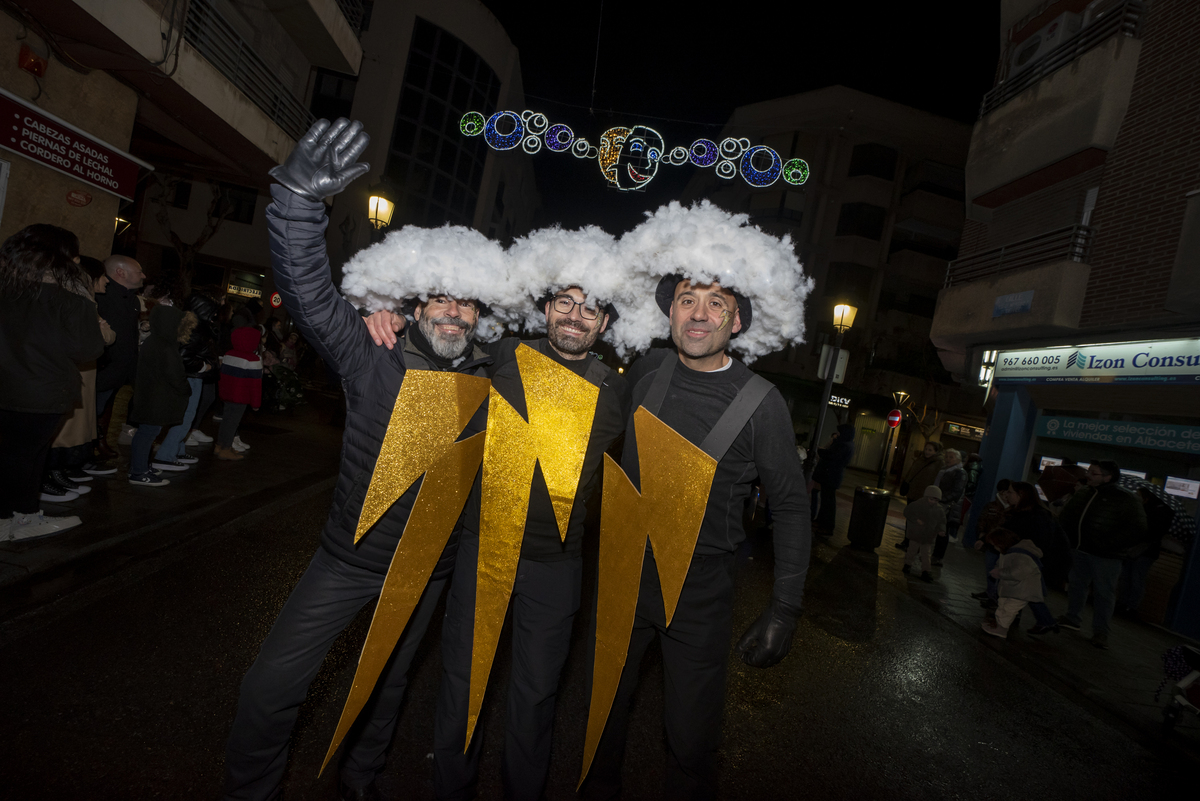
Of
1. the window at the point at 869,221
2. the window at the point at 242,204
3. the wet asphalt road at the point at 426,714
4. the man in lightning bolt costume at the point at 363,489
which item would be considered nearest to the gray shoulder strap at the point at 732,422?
the man in lightning bolt costume at the point at 363,489

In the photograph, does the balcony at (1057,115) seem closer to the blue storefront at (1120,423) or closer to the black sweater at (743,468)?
the blue storefront at (1120,423)

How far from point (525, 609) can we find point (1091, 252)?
39.2 ft

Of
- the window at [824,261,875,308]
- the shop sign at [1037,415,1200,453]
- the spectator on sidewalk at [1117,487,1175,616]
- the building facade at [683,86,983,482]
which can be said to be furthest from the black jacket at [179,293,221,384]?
the window at [824,261,875,308]

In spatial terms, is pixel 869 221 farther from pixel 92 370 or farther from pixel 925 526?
pixel 92 370

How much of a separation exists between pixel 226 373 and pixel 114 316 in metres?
1.61

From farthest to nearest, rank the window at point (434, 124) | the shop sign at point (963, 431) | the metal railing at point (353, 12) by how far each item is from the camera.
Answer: the window at point (434, 124) < the shop sign at point (963, 431) < the metal railing at point (353, 12)

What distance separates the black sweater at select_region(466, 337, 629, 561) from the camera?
243cm

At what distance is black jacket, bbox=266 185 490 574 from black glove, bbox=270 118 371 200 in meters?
0.07

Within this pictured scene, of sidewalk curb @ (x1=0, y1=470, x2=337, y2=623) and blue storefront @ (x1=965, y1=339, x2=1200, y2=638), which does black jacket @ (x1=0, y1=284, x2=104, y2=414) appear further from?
blue storefront @ (x1=965, y1=339, x2=1200, y2=638)

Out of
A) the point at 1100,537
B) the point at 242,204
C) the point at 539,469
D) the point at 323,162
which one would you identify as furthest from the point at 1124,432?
the point at 242,204

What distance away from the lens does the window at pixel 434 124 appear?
25.5 m

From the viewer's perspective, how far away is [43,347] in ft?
13.2

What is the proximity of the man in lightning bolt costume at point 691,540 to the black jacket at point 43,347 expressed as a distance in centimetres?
401

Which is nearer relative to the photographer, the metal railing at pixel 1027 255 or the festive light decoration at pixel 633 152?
the festive light decoration at pixel 633 152
